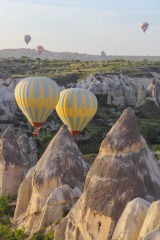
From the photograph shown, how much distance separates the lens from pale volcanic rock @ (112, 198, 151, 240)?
890cm

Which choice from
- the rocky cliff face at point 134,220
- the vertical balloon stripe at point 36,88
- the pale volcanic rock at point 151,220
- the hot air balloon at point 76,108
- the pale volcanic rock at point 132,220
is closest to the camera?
the pale volcanic rock at point 151,220

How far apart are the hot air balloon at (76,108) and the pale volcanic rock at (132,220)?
17.8m

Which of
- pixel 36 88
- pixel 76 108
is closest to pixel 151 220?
pixel 76 108

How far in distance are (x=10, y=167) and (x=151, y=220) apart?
10.5m

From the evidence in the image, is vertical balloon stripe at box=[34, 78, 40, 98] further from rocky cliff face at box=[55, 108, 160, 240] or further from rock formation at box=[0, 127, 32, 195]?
rocky cliff face at box=[55, 108, 160, 240]

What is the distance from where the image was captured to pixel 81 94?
1071 inches

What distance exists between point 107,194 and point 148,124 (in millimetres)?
38697

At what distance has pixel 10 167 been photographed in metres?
18.2

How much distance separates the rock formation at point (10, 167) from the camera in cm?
1809

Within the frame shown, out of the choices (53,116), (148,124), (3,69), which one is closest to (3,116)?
(53,116)

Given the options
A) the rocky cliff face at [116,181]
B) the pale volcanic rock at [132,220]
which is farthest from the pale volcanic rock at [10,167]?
the pale volcanic rock at [132,220]

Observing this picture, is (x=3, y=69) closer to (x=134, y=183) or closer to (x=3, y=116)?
(x=3, y=116)

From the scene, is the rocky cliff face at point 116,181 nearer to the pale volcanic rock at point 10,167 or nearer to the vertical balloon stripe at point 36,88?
→ the pale volcanic rock at point 10,167

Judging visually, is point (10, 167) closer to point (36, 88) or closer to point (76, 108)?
point (76, 108)
